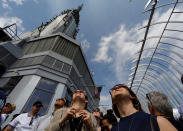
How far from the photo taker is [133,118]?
124 centimetres

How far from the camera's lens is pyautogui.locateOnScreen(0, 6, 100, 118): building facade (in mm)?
9803

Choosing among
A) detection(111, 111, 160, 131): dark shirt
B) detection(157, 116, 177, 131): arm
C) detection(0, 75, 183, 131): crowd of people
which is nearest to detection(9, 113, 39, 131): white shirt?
detection(0, 75, 183, 131): crowd of people

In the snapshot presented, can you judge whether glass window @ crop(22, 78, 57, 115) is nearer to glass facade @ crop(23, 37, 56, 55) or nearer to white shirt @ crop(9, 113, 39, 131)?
glass facade @ crop(23, 37, 56, 55)

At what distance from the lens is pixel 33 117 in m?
3.34

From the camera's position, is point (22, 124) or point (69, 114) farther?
point (22, 124)

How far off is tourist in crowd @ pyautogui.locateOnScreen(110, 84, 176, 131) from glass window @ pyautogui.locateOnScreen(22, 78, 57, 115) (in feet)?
31.7

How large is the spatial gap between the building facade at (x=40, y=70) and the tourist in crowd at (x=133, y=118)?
9722 millimetres

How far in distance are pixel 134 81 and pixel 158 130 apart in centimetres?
983

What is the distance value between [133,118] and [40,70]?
12.1 m

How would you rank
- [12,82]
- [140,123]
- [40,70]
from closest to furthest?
1. [140,123]
2. [40,70]
3. [12,82]

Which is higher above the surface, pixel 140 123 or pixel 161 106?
pixel 161 106

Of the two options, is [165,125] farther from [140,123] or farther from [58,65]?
[58,65]

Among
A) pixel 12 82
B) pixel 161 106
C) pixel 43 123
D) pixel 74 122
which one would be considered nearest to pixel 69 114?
pixel 74 122

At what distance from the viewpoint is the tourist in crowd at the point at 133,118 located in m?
0.92
